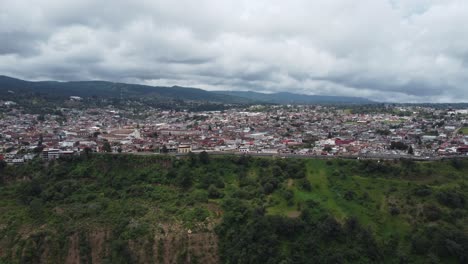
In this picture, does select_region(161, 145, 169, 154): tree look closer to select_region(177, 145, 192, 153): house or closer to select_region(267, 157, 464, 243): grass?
select_region(177, 145, 192, 153): house

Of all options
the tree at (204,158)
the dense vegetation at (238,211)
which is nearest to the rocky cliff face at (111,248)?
the dense vegetation at (238,211)

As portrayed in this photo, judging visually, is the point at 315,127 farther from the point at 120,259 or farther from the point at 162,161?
the point at 120,259

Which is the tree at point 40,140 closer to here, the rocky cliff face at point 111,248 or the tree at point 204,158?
the tree at point 204,158

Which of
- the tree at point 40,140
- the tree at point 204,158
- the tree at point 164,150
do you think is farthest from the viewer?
the tree at point 40,140

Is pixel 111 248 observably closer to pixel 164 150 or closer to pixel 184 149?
pixel 164 150

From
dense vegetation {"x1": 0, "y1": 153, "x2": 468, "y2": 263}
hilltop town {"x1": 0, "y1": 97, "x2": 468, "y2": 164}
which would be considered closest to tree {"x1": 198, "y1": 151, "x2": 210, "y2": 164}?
dense vegetation {"x1": 0, "y1": 153, "x2": 468, "y2": 263}

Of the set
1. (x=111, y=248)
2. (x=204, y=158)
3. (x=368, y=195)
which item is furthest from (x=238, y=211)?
(x=368, y=195)

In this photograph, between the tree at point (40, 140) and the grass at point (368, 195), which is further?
the tree at point (40, 140)
